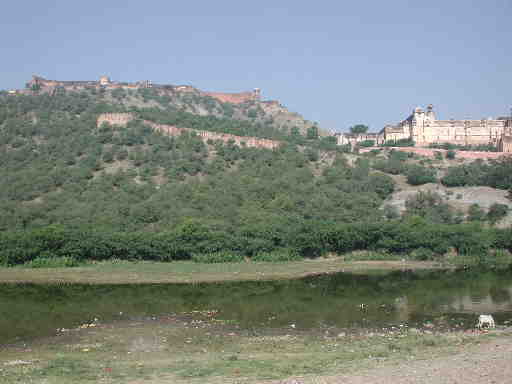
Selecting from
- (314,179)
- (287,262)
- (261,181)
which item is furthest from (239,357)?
(314,179)

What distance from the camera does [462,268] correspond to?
136ft

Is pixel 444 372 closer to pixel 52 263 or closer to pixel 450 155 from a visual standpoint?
pixel 52 263

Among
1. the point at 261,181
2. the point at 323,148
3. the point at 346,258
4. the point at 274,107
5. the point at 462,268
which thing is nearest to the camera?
the point at 462,268

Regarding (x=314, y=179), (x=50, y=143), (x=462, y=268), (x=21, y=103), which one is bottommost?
(x=462, y=268)

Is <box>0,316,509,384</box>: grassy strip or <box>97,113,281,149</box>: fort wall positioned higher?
<box>97,113,281,149</box>: fort wall

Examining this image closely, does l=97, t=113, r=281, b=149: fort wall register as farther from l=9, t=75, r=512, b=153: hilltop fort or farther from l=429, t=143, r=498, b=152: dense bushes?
l=429, t=143, r=498, b=152: dense bushes

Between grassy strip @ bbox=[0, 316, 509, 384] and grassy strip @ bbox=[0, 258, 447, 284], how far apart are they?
13.3 metres

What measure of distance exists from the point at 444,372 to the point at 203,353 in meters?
7.86

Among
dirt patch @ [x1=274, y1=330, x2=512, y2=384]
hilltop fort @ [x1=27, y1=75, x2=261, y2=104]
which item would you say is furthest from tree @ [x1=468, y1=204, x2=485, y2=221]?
hilltop fort @ [x1=27, y1=75, x2=261, y2=104]

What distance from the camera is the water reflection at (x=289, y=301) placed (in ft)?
82.7

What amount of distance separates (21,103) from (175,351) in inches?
2587

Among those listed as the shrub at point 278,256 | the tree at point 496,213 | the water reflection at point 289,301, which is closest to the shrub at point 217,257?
the shrub at point 278,256

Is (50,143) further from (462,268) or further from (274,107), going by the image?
(274,107)

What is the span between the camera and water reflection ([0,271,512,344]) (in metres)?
25.2
